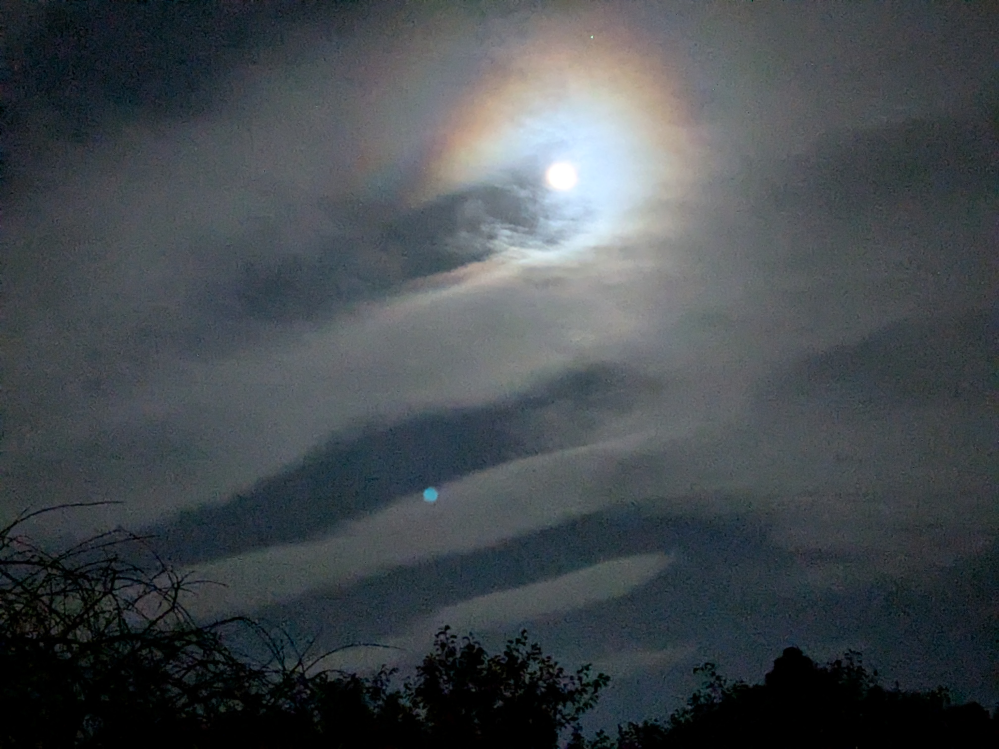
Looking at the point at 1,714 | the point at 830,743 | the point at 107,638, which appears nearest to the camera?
the point at 1,714

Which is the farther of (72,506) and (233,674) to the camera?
(72,506)

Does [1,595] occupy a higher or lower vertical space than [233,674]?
higher

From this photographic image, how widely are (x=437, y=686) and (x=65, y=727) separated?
37826mm

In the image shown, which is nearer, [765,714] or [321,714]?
[321,714]

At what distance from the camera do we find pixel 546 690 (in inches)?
1628

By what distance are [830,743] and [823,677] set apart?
16.5 feet

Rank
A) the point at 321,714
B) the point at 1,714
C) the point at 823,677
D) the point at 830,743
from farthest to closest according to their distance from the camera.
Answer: the point at 823,677
the point at 830,743
the point at 321,714
the point at 1,714

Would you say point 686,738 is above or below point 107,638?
below

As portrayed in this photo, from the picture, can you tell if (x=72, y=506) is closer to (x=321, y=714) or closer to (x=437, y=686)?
(x=321, y=714)

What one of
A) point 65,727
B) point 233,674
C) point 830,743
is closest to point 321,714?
point 233,674

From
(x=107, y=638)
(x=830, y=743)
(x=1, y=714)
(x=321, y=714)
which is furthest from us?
(x=830, y=743)

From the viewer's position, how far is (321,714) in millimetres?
5332

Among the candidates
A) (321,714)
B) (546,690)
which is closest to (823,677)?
(546,690)

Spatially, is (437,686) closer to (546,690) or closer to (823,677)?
(546,690)
